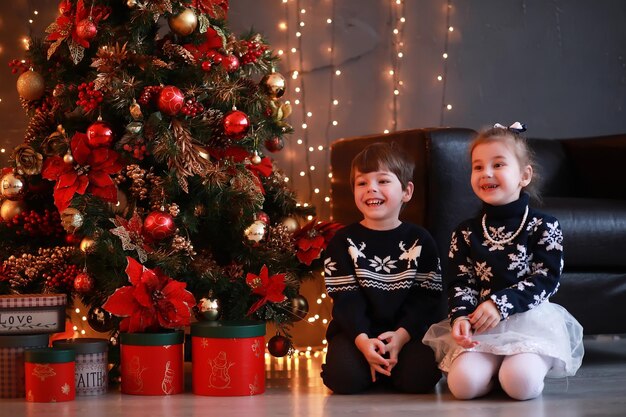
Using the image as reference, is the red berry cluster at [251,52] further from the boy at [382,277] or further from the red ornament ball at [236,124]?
the boy at [382,277]

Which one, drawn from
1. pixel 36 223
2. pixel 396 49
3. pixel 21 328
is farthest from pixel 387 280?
pixel 396 49

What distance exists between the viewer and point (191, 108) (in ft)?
7.57

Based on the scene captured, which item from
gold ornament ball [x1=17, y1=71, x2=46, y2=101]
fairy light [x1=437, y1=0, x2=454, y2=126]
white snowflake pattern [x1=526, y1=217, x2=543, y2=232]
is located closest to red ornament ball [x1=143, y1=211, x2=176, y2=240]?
gold ornament ball [x1=17, y1=71, x2=46, y2=101]

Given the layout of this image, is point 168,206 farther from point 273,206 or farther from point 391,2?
point 391,2

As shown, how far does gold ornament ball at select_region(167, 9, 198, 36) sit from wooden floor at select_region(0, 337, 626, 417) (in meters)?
0.98

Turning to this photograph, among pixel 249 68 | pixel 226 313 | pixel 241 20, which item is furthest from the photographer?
pixel 241 20

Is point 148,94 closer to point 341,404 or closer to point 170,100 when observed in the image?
point 170,100

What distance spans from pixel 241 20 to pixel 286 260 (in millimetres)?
1082

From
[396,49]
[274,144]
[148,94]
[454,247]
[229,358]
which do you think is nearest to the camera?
[229,358]

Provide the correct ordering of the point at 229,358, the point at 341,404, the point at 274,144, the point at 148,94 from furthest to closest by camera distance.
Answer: the point at 274,144 → the point at 148,94 → the point at 229,358 → the point at 341,404

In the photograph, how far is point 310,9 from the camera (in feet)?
10.6

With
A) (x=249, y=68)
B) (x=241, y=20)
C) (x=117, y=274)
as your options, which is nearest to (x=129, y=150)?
(x=117, y=274)

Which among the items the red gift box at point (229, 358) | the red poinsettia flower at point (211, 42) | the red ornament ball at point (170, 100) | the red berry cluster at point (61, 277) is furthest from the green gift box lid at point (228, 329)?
the red poinsettia flower at point (211, 42)

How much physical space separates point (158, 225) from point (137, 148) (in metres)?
0.22
